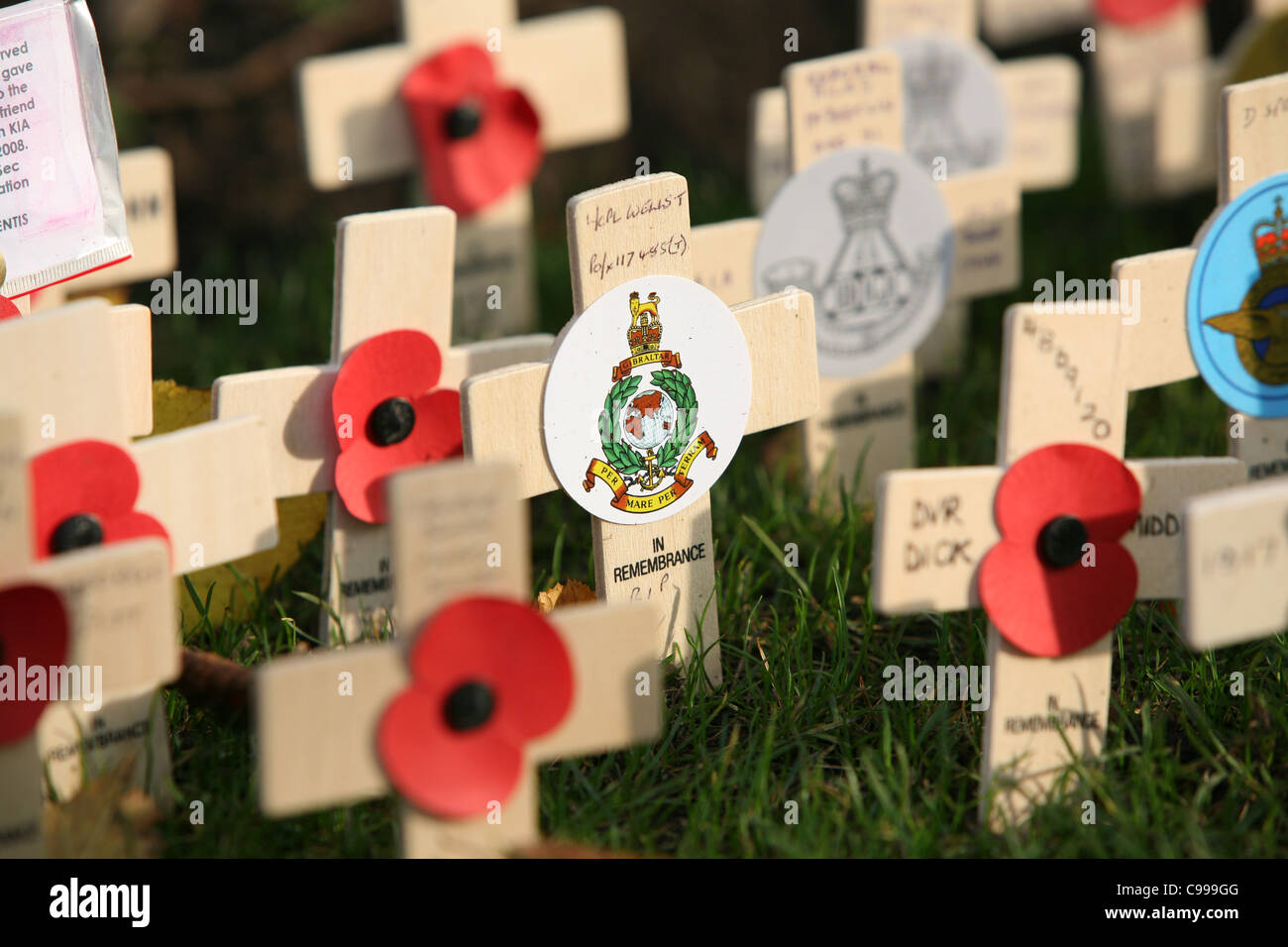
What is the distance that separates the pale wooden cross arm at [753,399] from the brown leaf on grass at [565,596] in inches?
9.1

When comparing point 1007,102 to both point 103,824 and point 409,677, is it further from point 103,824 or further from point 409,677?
point 103,824

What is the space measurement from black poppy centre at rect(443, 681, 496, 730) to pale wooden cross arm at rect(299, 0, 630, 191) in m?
1.93

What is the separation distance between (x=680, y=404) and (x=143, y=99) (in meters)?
2.51

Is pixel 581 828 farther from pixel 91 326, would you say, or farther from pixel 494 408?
pixel 91 326

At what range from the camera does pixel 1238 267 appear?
7.22 ft

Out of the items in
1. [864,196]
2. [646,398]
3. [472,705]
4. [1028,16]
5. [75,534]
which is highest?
[1028,16]

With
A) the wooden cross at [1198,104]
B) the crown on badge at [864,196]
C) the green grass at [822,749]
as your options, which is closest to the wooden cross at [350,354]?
the green grass at [822,749]

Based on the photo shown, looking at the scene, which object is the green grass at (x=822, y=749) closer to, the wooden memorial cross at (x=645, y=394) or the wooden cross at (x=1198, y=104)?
the wooden memorial cross at (x=645, y=394)

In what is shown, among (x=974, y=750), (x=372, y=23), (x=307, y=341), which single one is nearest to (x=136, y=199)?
(x=307, y=341)

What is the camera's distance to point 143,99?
3.88m

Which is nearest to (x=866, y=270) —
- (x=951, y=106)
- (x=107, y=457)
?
(x=951, y=106)

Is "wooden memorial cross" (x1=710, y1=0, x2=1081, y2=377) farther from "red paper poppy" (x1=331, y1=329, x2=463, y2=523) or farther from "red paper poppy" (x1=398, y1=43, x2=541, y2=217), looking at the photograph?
"red paper poppy" (x1=331, y1=329, x2=463, y2=523)

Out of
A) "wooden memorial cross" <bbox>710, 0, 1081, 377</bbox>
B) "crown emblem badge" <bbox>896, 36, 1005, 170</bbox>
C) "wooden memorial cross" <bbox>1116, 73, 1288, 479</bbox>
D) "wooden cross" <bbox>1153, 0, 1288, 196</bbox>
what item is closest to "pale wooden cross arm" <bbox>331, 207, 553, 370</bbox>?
"wooden memorial cross" <bbox>1116, 73, 1288, 479</bbox>
